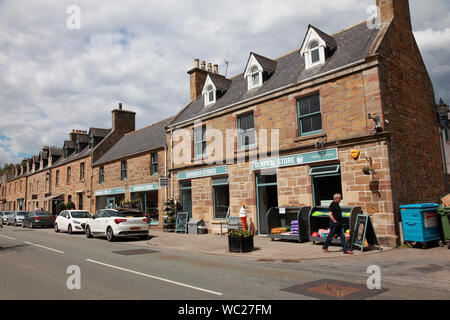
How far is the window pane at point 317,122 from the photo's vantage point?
543 inches

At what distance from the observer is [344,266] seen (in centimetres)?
859

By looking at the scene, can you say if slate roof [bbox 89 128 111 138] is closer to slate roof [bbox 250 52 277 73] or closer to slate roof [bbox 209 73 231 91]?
slate roof [bbox 209 73 231 91]

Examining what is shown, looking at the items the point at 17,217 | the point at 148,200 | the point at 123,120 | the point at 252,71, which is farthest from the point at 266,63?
the point at 17,217

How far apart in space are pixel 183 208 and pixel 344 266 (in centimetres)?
1314

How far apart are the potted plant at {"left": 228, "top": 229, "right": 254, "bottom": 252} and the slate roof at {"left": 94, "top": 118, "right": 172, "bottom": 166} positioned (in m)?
12.0

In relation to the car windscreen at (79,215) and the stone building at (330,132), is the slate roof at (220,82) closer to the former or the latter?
Answer: the stone building at (330,132)

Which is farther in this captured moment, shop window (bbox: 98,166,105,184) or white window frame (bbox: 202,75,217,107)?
shop window (bbox: 98,166,105,184)

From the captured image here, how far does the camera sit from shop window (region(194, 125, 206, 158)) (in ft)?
62.8

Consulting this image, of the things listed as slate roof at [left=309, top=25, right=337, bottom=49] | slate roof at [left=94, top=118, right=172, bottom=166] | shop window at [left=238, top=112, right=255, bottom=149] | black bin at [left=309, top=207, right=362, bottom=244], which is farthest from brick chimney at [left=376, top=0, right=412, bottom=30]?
slate roof at [left=94, top=118, right=172, bottom=166]

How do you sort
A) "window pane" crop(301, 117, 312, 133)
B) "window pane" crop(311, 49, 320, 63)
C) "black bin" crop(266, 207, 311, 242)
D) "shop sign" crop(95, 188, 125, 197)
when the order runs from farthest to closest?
1. "shop sign" crop(95, 188, 125, 197)
2. "window pane" crop(311, 49, 320, 63)
3. "window pane" crop(301, 117, 312, 133)
4. "black bin" crop(266, 207, 311, 242)

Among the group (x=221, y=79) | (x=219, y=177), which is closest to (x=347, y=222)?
(x=219, y=177)

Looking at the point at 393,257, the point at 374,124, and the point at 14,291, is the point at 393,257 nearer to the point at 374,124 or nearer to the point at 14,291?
the point at 374,124

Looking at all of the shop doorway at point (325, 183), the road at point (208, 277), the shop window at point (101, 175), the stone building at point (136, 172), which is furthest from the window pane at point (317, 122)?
the shop window at point (101, 175)

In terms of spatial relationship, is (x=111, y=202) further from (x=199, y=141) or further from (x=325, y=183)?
(x=325, y=183)
